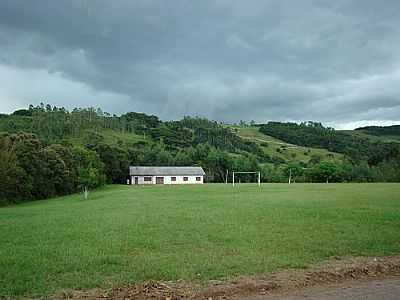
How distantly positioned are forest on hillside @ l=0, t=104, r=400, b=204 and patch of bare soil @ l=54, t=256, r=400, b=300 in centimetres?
4998

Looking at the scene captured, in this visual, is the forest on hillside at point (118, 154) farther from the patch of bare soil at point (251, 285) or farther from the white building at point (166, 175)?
the patch of bare soil at point (251, 285)

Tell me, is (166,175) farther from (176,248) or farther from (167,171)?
(176,248)

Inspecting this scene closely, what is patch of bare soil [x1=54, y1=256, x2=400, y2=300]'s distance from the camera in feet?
25.7

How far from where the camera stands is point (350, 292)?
7.99 meters

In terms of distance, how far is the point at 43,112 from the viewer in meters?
146

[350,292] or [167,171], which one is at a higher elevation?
[167,171]

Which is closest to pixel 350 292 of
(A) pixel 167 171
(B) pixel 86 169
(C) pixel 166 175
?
(B) pixel 86 169

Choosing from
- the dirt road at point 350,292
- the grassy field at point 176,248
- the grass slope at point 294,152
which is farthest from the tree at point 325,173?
the dirt road at point 350,292

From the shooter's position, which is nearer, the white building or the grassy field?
the grassy field

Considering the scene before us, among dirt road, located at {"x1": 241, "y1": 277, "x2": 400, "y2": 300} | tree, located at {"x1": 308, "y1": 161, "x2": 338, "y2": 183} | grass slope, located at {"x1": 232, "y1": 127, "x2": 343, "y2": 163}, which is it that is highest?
grass slope, located at {"x1": 232, "y1": 127, "x2": 343, "y2": 163}

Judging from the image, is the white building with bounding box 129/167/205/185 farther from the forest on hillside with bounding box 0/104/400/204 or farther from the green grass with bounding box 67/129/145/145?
the green grass with bounding box 67/129/145/145

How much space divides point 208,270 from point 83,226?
1161cm

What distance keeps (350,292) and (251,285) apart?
6.53ft

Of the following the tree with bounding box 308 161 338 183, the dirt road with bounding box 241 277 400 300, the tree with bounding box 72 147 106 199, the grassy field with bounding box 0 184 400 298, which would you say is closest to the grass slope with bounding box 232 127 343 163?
the tree with bounding box 308 161 338 183
